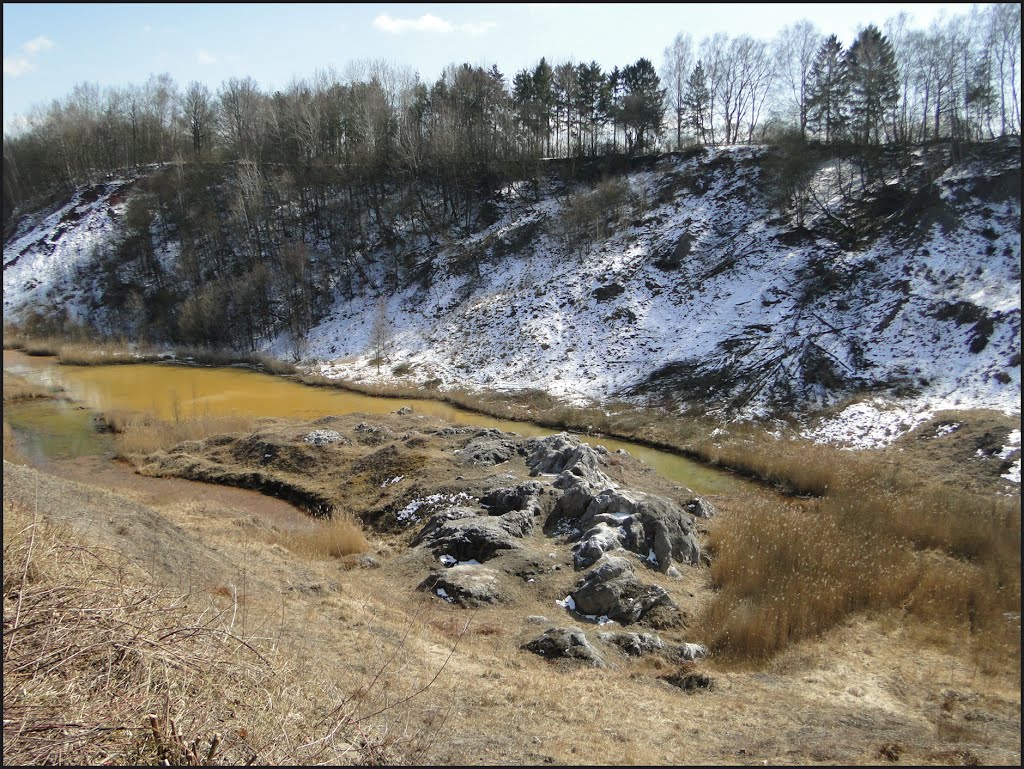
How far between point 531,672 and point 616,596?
8.55 ft

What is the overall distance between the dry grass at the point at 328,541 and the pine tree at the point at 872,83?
39551mm

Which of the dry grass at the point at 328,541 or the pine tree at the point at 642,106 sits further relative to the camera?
the pine tree at the point at 642,106

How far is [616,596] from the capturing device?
9.68 meters

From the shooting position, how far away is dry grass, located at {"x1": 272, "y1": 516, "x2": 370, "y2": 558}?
493 inches

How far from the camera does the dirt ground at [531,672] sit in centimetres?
551

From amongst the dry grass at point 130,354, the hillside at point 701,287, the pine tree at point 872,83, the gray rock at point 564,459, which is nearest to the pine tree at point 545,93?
the hillside at point 701,287

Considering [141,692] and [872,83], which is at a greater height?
[872,83]

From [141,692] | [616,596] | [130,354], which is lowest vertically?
[616,596]

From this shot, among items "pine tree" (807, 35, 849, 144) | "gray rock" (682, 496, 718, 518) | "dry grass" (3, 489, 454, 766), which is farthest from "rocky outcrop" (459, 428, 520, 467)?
"pine tree" (807, 35, 849, 144)

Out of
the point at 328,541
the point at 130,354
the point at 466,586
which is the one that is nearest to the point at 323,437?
the point at 328,541

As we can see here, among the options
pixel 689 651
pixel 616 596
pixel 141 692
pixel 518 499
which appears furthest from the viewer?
pixel 518 499

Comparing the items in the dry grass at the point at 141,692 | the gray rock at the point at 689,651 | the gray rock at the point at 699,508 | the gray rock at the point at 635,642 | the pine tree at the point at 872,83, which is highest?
the pine tree at the point at 872,83

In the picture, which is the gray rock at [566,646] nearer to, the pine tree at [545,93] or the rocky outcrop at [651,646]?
the rocky outcrop at [651,646]

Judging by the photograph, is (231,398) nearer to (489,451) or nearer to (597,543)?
(489,451)
